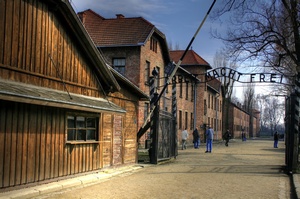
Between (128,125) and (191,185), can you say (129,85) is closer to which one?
(128,125)

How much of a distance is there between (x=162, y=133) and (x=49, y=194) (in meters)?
9.35

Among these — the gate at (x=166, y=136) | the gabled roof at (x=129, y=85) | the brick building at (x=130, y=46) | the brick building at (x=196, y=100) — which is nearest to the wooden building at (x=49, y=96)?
the gabled roof at (x=129, y=85)

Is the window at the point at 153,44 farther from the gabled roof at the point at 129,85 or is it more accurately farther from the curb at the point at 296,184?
A: the curb at the point at 296,184

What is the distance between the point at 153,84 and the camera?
19.0 metres

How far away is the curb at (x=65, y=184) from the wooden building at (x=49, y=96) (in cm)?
21

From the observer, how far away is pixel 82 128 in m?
12.7

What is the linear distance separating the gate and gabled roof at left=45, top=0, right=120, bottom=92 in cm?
488

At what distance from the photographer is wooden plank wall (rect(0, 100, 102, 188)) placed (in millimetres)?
9078

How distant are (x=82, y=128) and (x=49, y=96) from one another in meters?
3.05

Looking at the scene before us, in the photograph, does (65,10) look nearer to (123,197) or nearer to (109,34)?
(123,197)

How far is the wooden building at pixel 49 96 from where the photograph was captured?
9188 millimetres

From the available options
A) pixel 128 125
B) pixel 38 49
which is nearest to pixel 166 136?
pixel 128 125

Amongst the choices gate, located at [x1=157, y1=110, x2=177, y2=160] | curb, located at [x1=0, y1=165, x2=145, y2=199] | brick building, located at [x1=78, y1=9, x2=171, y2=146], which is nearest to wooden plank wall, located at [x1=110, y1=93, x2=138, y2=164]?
curb, located at [x1=0, y1=165, x2=145, y2=199]

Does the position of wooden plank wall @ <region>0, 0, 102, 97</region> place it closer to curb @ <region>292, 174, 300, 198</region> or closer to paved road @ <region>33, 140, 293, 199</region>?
paved road @ <region>33, 140, 293, 199</region>
